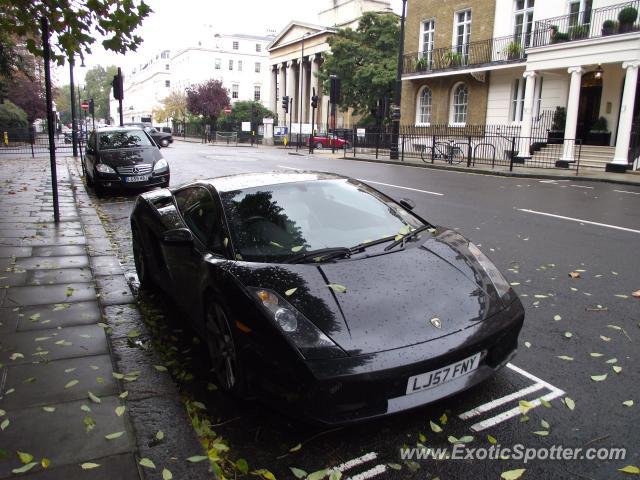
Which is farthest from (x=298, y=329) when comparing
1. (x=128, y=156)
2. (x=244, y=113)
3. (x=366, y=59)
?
(x=244, y=113)

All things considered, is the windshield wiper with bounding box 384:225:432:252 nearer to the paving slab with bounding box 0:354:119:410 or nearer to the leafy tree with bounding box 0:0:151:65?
the paving slab with bounding box 0:354:119:410

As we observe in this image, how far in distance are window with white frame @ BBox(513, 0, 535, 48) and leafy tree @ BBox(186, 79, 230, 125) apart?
44757 millimetres

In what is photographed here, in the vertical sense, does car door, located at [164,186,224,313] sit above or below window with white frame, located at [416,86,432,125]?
below

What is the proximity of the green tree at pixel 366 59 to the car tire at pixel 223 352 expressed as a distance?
39902 millimetres

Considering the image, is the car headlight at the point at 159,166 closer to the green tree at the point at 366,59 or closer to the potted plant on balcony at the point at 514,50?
the potted plant on balcony at the point at 514,50

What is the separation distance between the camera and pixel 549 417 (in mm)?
2932

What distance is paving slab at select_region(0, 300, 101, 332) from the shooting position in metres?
4.21

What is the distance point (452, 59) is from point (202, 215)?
2773cm

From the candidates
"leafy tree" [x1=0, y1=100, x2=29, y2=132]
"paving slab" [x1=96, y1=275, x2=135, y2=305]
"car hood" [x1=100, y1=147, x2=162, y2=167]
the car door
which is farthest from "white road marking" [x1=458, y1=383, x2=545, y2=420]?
"leafy tree" [x1=0, y1=100, x2=29, y2=132]

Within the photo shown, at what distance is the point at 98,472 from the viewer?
2416mm

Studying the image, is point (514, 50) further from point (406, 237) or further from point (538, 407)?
point (538, 407)

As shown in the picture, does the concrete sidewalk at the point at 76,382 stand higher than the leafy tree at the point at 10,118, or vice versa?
the leafy tree at the point at 10,118

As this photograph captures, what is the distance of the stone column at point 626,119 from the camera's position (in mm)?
18484

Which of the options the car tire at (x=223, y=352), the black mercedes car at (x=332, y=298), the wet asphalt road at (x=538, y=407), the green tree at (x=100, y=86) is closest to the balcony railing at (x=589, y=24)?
the wet asphalt road at (x=538, y=407)
